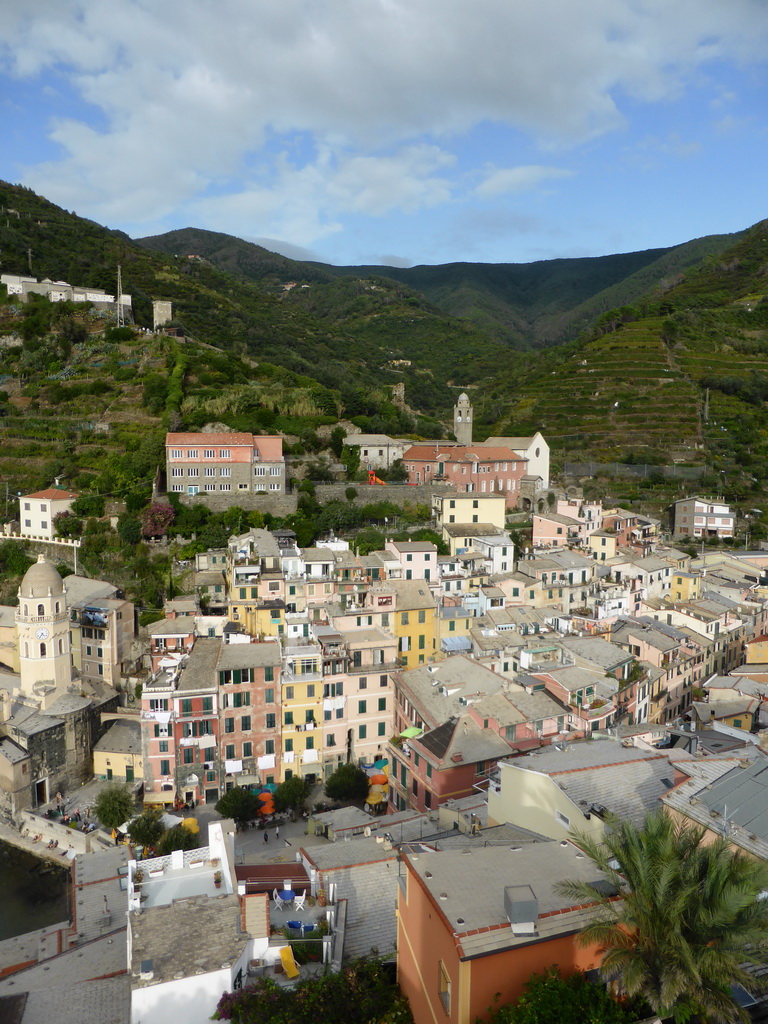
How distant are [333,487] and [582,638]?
54.3 feet

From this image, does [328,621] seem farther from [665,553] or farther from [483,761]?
[665,553]

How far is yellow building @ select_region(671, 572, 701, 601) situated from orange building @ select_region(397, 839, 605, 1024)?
2935 centimetres

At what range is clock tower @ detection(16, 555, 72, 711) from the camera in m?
26.1

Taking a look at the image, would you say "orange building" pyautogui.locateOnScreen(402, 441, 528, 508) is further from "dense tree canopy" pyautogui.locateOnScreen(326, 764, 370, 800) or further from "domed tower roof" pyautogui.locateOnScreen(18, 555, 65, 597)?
"domed tower roof" pyautogui.locateOnScreen(18, 555, 65, 597)

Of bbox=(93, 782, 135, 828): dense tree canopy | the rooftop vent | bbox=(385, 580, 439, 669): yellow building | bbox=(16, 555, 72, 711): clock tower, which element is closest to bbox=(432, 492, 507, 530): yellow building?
bbox=(385, 580, 439, 669): yellow building

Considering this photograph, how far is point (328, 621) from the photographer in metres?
28.6

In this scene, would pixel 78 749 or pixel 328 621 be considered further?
pixel 328 621

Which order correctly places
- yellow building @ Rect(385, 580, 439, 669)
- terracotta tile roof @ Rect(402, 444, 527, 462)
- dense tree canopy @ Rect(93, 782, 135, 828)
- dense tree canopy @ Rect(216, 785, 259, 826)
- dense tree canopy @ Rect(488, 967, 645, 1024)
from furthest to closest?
terracotta tile roof @ Rect(402, 444, 527, 462)
yellow building @ Rect(385, 580, 439, 669)
dense tree canopy @ Rect(93, 782, 135, 828)
dense tree canopy @ Rect(216, 785, 259, 826)
dense tree canopy @ Rect(488, 967, 645, 1024)

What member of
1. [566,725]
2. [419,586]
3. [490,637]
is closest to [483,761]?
[566,725]

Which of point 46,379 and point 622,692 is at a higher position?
point 46,379

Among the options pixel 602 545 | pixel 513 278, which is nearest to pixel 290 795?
pixel 602 545

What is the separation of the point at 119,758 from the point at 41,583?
6.73m

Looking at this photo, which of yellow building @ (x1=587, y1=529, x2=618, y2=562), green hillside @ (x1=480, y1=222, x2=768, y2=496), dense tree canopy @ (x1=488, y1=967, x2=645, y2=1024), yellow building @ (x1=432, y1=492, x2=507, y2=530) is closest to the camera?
dense tree canopy @ (x1=488, y1=967, x2=645, y2=1024)

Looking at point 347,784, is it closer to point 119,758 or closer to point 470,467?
point 119,758
